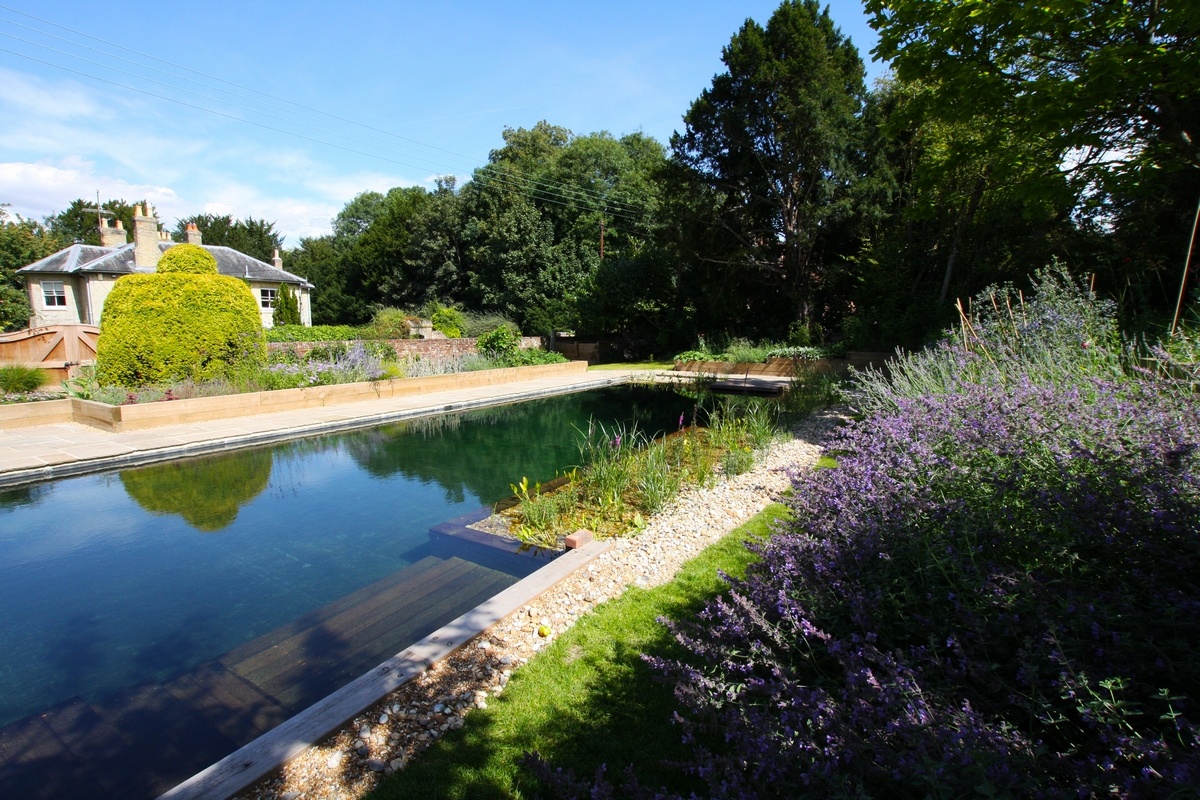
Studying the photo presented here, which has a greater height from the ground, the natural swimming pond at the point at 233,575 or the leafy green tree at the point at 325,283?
Result: the leafy green tree at the point at 325,283

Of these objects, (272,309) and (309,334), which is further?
(272,309)

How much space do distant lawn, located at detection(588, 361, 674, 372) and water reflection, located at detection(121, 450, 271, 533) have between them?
12371mm

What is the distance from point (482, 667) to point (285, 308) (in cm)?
2696

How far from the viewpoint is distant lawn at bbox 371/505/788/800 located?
1979 millimetres

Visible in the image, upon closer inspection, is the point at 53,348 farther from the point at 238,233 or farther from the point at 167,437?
the point at 238,233

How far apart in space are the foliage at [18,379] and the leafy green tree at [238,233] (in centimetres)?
2823

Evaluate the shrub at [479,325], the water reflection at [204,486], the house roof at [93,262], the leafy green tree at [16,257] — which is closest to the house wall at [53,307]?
the leafy green tree at [16,257]

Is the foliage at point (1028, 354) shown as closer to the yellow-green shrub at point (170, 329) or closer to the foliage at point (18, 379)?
the yellow-green shrub at point (170, 329)

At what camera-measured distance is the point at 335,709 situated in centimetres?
235

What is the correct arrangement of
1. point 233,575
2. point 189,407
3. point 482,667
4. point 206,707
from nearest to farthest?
point 482,667 → point 206,707 → point 233,575 → point 189,407

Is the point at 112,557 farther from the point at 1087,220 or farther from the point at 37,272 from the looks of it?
the point at 37,272

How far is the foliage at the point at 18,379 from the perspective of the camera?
10.3m

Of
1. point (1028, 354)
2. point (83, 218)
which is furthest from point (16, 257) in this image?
point (1028, 354)

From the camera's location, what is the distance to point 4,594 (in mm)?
3973
